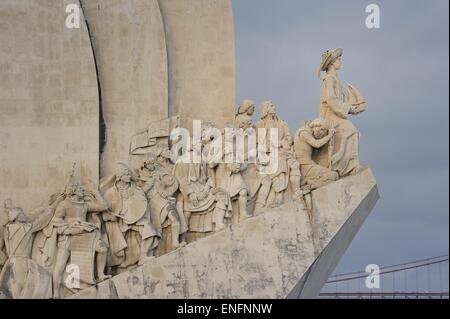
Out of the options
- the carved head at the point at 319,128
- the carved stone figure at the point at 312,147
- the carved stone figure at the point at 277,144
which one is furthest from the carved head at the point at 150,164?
the carved head at the point at 319,128

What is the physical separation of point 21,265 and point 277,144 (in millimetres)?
3675

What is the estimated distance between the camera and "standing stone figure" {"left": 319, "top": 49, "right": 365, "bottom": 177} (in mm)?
20766

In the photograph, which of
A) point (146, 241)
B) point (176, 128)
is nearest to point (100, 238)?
point (146, 241)

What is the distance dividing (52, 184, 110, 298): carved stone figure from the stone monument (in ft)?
0.06

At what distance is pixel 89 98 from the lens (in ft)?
68.6

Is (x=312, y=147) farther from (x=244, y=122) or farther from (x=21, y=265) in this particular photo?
(x=21, y=265)

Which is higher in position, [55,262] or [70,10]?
[70,10]

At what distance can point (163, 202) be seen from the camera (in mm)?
20219

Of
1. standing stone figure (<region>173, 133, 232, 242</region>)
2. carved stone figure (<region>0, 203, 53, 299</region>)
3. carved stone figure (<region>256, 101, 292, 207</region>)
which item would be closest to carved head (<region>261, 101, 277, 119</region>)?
carved stone figure (<region>256, 101, 292, 207</region>)

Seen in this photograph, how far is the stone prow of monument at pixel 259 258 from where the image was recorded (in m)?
19.7

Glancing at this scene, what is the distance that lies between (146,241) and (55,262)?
1167mm

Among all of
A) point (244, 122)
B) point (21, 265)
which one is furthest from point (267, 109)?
point (21, 265)

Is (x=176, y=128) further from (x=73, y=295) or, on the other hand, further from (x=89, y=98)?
(x=73, y=295)

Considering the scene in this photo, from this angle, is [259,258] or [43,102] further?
[43,102]
